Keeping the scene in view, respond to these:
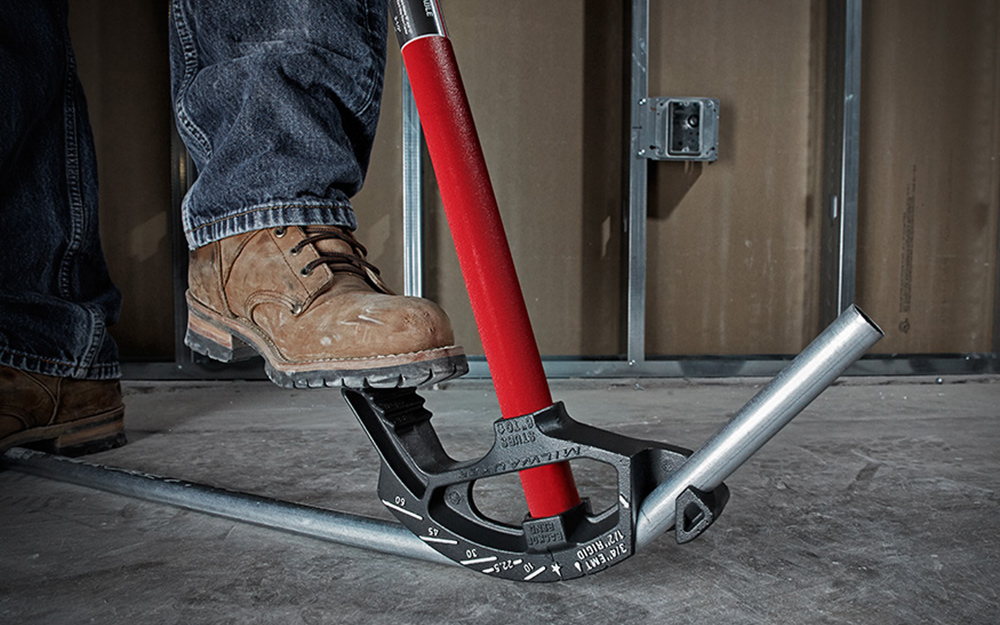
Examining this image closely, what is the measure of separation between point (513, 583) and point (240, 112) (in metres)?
0.61

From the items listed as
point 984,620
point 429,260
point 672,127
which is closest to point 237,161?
point 984,620

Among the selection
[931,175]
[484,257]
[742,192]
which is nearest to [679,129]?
[742,192]

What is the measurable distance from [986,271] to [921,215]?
1.13 feet

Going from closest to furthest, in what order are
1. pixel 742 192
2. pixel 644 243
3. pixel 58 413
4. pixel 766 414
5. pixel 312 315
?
pixel 766 414, pixel 312 315, pixel 58 413, pixel 644 243, pixel 742 192

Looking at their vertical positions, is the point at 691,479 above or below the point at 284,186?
below

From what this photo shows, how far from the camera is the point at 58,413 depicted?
111 cm

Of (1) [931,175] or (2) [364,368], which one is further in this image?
(1) [931,175]

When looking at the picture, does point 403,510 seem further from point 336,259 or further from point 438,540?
point 336,259

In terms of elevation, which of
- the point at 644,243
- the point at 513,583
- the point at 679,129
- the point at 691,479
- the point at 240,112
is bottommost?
the point at 513,583

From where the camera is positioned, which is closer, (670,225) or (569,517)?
(569,517)

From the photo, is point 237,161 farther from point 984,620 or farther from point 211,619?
point 984,620

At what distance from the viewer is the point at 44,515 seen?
2.68ft

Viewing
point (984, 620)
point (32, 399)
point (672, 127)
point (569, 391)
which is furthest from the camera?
point (672, 127)

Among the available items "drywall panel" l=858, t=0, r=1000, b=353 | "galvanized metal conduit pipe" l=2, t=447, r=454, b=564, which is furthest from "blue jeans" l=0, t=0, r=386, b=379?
"drywall panel" l=858, t=0, r=1000, b=353
